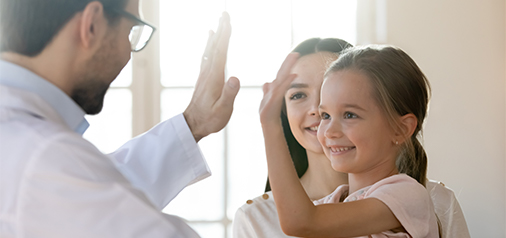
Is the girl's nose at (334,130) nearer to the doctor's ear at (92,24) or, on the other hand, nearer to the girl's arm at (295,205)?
the girl's arm at (295,205)

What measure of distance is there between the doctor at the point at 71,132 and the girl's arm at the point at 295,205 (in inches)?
10.7

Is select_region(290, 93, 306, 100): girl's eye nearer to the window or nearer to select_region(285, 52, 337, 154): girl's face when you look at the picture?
select_region(285, 52, 337, 154): girl's face

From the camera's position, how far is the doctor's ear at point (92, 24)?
2.98 feet

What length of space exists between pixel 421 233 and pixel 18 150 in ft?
2.88

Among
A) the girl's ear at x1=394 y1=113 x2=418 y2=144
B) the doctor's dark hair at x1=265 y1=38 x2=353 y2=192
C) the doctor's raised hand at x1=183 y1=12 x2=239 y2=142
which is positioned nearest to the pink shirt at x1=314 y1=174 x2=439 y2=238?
the girl's ear at x1=394 y1=113 x2=418 y2=144

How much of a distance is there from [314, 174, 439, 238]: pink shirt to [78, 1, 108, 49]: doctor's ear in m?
0.71

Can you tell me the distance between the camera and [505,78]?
9.79 feet

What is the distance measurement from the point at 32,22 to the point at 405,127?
2.98 feet

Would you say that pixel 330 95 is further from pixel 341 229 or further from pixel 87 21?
pixel 87 21

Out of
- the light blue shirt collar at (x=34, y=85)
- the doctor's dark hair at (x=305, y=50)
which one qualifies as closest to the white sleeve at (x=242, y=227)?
the doctor's dark hair at (x=305, y=50)

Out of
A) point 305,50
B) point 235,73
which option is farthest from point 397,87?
point 235,73

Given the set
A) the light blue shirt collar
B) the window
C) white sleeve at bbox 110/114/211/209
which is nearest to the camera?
the light blue shirt collar

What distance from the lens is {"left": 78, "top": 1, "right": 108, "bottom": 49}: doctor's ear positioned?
2.98 ft

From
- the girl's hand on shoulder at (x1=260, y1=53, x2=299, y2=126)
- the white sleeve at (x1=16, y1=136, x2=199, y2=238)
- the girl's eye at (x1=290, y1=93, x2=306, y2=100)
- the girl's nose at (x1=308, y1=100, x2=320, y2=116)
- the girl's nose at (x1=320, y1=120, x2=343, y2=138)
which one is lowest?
the girl's nose at (x1=308, y1=100, x2=320, y2=116)
